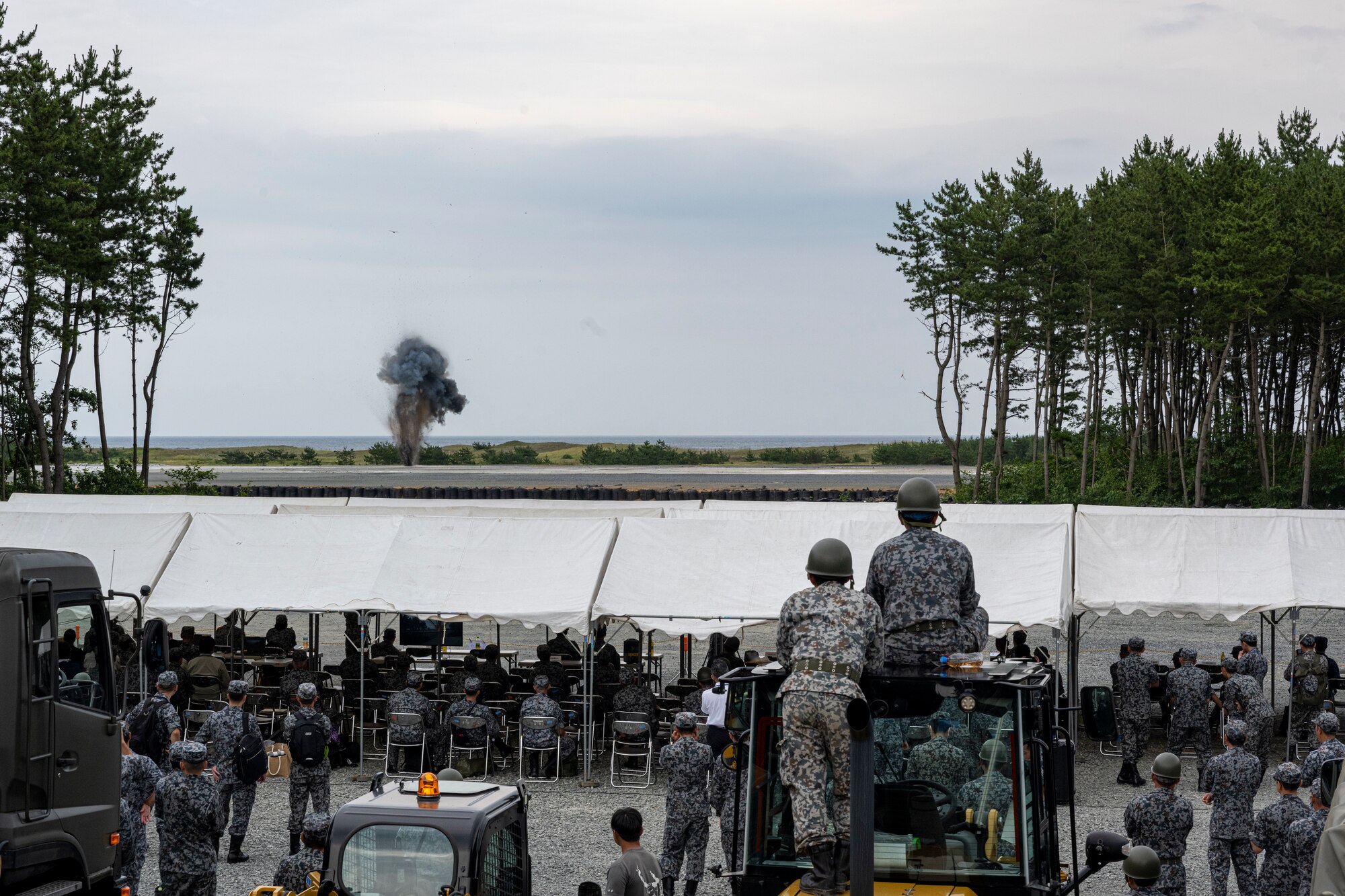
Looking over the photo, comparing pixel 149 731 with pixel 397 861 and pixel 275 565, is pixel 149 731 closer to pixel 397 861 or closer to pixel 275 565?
pixel 275 565

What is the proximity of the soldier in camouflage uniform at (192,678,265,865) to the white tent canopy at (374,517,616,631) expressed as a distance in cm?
353

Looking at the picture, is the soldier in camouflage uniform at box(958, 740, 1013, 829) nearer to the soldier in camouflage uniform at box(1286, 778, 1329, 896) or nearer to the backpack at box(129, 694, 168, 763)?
the soldier in camouflage uniform at box(1286, 778, 1329, 896)

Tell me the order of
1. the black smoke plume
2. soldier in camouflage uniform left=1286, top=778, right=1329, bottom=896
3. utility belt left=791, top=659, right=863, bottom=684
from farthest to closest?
1. the black smoke plume
2. soldier in camouflage uniform left=1286, top=778, right=1329, bottom=896
3. utility belt left=791, top=659, right=863, bottom=684

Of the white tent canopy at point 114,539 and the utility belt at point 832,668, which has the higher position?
the utility belt at point 832,668

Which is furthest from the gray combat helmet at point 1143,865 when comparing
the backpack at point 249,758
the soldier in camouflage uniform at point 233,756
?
the soldier in camouflage uniform at point 233,756

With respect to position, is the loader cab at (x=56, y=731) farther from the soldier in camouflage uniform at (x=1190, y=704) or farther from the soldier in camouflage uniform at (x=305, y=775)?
the soldier in camouflage uniform at (x=1190, y=704)

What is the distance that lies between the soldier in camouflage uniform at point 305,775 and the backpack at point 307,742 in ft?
0.06

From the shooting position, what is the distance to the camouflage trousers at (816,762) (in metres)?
5.07

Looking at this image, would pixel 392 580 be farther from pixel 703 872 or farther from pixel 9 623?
pixel 9 623

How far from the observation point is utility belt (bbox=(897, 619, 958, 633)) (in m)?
5.75

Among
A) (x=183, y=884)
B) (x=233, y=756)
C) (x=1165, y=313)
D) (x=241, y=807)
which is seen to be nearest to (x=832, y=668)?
(x=183, y=884)

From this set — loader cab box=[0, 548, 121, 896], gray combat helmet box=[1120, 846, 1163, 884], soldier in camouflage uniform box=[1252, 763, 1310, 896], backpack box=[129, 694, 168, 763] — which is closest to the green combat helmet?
soldier in camouflage uniform box=[1252, 763, 1310, 896]

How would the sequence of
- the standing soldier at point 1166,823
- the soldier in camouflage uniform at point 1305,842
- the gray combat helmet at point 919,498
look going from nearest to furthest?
the gray combat helmet at point 919,498 < the soldier in camouflage uniform at point 1305,842 < the standing soldier at point 1166,823

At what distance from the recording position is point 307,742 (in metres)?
11.7
